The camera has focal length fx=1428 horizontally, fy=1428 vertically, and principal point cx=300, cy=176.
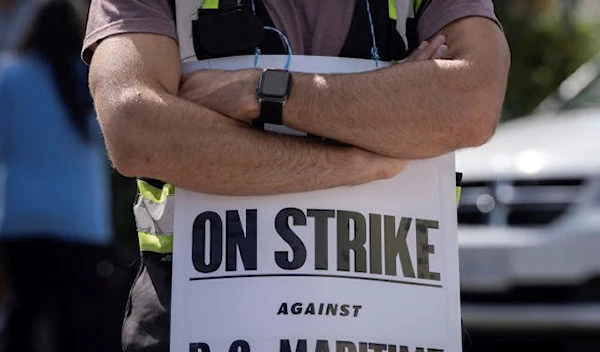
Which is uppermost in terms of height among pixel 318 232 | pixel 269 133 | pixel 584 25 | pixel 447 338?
pixel 584 25

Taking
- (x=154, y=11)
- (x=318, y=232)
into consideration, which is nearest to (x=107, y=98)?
(x=154, y=11)

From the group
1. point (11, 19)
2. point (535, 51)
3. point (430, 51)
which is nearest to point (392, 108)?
point (430, 51)

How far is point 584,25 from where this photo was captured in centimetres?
1385

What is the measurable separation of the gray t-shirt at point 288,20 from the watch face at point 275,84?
128 millimetres

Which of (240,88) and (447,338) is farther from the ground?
(240,88)

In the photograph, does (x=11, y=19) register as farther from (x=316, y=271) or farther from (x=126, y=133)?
(x=316, y=271)

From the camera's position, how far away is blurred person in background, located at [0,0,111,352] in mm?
6410

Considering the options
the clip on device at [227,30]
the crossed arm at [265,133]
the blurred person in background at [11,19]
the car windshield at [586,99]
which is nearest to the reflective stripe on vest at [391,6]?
the clip on device at [227,30]

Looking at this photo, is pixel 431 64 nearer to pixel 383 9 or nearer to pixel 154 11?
pixel 383 9

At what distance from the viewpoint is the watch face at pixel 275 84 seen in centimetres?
278

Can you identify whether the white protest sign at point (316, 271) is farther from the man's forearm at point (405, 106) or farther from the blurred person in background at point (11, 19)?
the blurred person in background at point (11, 19)

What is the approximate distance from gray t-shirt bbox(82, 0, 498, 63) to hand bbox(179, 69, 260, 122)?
12 centimetres

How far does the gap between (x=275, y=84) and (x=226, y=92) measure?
0.35 ft

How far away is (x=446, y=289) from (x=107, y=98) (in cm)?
77
